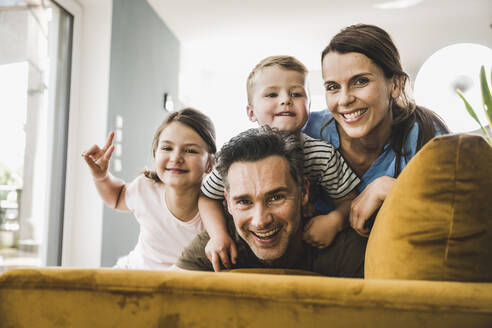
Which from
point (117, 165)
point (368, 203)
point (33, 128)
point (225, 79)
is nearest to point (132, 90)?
point (117, 165)

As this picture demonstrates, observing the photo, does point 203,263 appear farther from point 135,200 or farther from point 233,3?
point 233,3

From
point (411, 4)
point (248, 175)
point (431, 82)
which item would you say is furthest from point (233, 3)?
point (248, 175)

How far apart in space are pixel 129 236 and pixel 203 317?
2.93 metres

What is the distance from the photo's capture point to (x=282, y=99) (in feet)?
4.73

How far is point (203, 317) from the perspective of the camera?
627 millimetres

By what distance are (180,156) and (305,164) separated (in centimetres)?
53

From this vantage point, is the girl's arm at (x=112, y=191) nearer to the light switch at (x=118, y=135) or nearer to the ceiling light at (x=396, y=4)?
the light switch at (x=118, y=135)

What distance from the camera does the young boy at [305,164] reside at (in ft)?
3.66

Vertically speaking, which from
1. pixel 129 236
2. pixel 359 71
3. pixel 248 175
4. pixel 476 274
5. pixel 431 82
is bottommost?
pixel 129 236

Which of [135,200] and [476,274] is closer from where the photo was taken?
[476,274]

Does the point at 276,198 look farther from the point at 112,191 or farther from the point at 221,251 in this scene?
the point at 112,191

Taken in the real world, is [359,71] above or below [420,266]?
above

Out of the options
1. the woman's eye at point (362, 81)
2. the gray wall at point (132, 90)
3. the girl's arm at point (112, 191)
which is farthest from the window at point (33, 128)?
the woman's eye at point (362, 81)

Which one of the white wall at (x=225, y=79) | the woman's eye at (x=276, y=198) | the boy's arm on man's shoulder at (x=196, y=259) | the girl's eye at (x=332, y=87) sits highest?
the white wall at (x=225, y=79)
